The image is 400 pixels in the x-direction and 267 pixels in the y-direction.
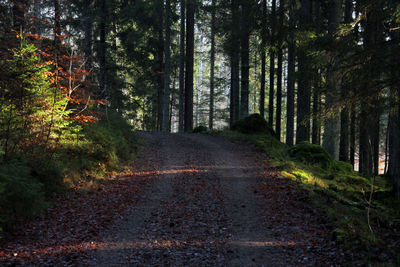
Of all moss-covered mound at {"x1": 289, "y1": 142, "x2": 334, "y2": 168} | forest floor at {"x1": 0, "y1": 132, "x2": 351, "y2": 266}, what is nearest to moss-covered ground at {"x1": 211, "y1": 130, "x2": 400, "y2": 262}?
moss-covered mound at {"x1": 289, "y1": 142, "x2": 334, "y2": 168}

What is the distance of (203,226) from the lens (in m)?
6.59

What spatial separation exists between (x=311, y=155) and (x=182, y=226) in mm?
9003

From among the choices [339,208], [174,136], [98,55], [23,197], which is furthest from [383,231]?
[98,55]

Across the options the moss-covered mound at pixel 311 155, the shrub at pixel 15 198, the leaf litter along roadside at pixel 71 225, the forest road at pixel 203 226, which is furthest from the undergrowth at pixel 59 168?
the moss-covered mound at pixel 311 155

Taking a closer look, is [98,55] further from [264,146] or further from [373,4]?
[373,4]

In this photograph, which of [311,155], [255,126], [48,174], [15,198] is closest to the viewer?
[15,198]

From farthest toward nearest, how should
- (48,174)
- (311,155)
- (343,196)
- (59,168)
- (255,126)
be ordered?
(255,126), (311,155), (343,196), (59,168), (48,174)

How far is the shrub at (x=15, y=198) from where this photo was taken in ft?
18.2

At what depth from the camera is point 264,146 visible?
15039mm

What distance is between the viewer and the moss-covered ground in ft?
17.6

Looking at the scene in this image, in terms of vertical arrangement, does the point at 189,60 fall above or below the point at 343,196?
above

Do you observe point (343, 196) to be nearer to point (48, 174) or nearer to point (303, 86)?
point (303, 86)

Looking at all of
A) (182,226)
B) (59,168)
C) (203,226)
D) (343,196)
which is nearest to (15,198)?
(59,168)

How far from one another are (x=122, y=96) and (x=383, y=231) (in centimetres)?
2024
